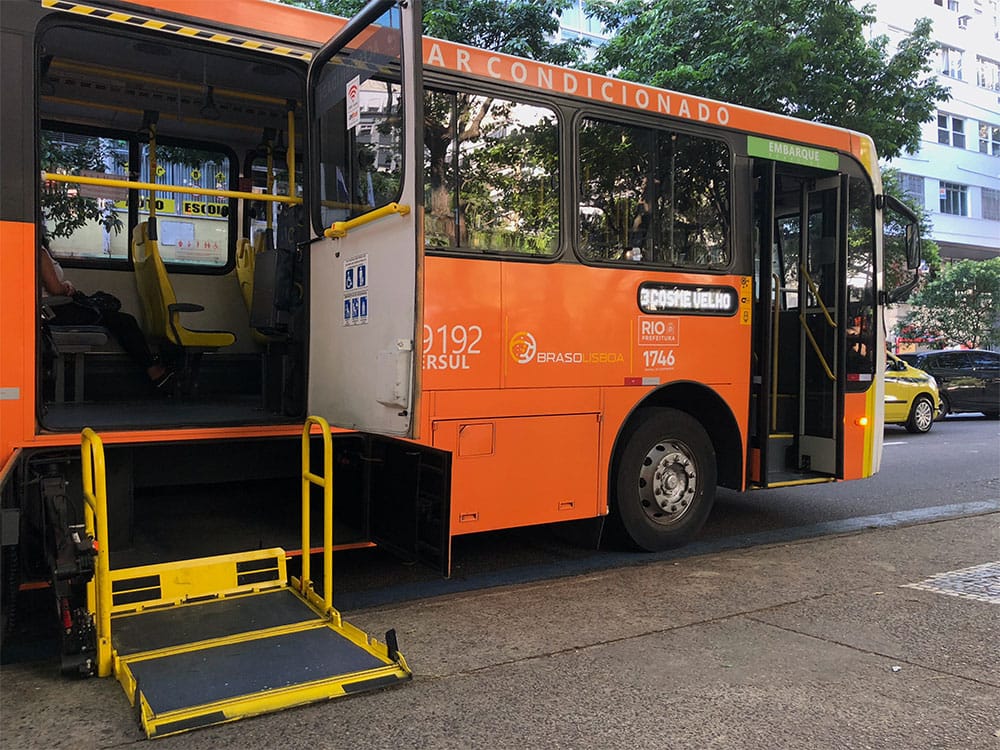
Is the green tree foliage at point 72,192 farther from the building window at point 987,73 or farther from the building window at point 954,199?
the building window at point 987,73

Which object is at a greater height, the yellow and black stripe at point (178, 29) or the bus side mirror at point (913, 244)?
the yellow and black stripe at point (178, 29)

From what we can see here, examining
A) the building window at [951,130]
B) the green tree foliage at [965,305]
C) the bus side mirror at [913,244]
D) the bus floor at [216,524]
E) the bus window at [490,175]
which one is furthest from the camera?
the building window at [951,130]

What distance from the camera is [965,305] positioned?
28.9m

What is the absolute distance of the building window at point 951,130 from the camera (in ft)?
130

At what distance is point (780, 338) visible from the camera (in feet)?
23.2

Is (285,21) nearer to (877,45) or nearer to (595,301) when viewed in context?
(595,301)

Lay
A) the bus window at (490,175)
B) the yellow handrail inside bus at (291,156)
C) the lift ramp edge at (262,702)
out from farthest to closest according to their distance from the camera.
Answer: the yellow handrail inside bus at (291,156)
the bus window at (490,175)
the lift ramp edge at (262,702)

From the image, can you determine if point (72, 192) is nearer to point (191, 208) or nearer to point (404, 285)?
point (191, 208)

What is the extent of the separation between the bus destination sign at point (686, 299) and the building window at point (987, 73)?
4482cm

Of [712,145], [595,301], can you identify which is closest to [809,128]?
[712,145]

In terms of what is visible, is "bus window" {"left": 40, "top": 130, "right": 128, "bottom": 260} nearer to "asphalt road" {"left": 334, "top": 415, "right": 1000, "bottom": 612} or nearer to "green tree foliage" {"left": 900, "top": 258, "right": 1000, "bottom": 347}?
"asphalt road" {"left": 334, "top": 415, "right": 1000, "bottom": 612}

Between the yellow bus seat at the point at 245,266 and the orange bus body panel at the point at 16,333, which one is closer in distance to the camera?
the orange bus body panel at the point at 16,333

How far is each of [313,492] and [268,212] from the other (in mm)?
2835

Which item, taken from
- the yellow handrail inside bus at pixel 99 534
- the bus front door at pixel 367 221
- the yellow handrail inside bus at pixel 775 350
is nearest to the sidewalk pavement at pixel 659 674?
the yellow handrail inside bus at pixel 99 534
